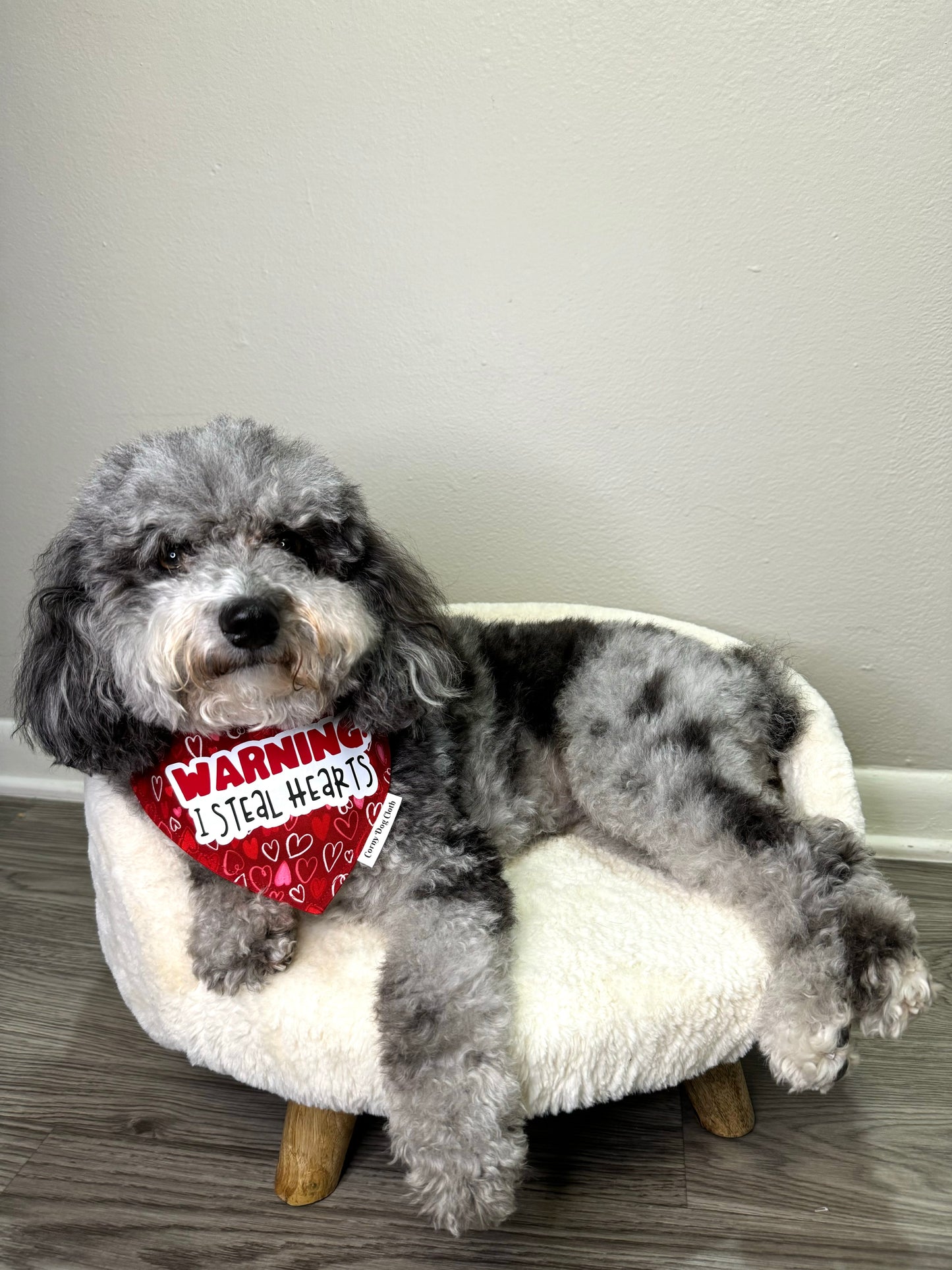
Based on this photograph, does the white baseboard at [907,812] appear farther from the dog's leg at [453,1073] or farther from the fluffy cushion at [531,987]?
the dog's leg at [453,1073]

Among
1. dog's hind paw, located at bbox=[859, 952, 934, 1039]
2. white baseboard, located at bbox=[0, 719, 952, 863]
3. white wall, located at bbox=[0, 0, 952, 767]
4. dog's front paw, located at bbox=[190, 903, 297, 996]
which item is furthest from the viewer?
white baseboard, located at bbox=[0, 719, 952, 863]

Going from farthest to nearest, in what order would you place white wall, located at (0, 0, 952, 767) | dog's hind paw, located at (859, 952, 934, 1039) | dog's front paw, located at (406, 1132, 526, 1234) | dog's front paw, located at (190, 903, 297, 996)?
white wall, located at (0, 0, 952, 767)
dog's front paw, located at (190, 903, 297, 996)
dog's hind paw, located at (859, 952, 934, 1039)
dog's front paw, located at (406, 1132, 526, 1234)

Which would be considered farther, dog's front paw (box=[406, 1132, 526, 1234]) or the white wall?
the white wall

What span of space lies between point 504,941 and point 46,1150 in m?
0.88

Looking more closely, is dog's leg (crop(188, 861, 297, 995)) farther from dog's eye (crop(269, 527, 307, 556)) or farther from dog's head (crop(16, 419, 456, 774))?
dog's eye (crop(269, 527, 307, 556))

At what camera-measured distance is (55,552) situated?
4.89 ft

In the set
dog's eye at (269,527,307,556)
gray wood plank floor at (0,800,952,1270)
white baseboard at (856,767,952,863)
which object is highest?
dog's eye at (269,527,307,556)

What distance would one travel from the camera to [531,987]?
1.45m

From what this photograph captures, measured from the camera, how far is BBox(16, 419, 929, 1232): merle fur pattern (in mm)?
1321

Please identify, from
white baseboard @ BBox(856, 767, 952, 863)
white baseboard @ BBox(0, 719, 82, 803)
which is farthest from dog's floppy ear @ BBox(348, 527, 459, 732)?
white baseboard @ BBox(0, 719, 82, 803)

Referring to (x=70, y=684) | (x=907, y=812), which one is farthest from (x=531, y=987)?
(x=907, y=812)

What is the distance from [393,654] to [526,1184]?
33.8 inches

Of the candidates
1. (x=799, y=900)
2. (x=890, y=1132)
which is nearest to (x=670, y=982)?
(x=799, y=900)

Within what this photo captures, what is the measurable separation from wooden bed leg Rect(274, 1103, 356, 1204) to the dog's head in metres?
0.61
